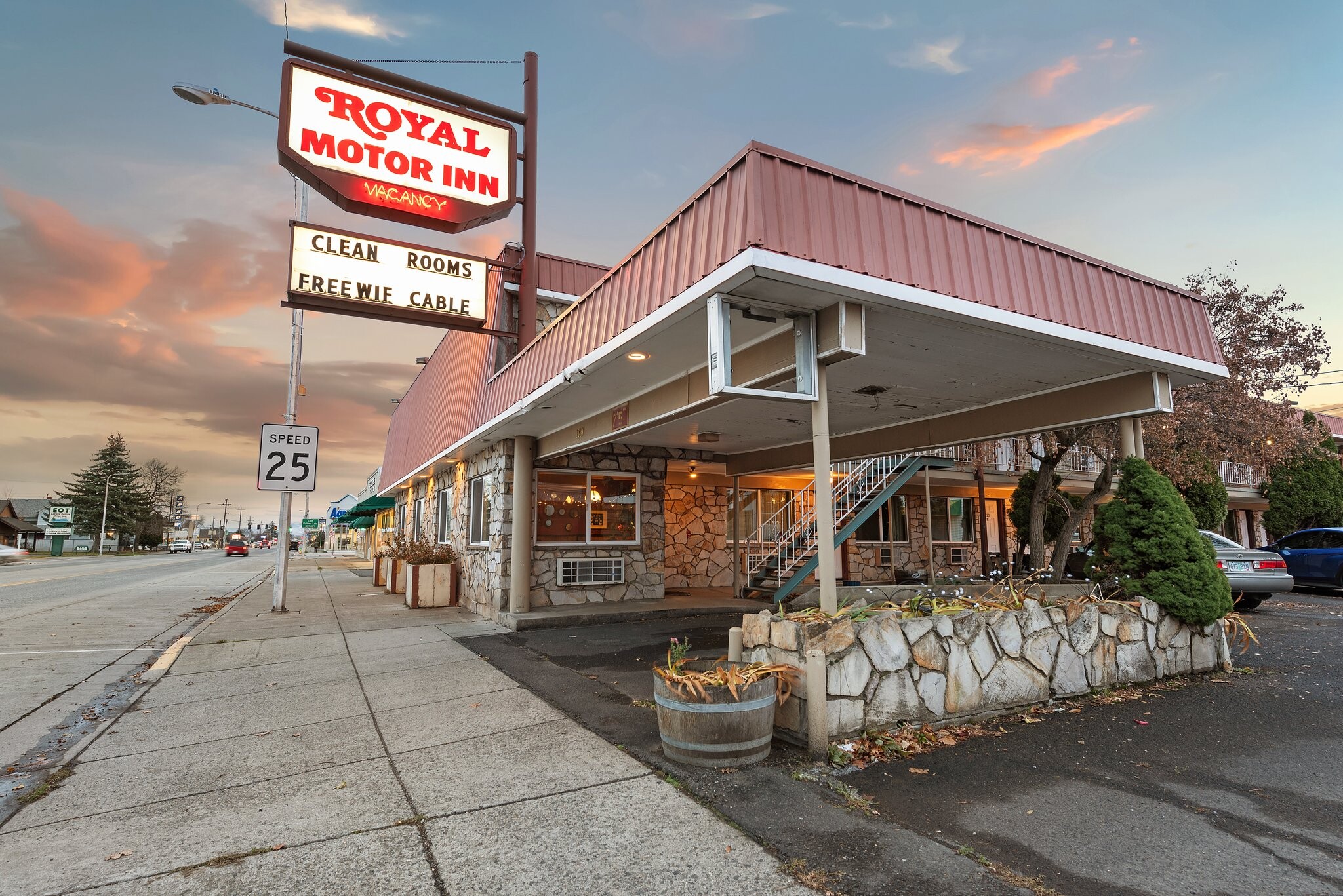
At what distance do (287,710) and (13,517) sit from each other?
104m

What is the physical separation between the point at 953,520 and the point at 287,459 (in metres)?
17.7

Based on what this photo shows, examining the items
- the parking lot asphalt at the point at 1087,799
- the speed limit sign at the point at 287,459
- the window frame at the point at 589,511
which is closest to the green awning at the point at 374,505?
the speed limit sign at the point at 287,459

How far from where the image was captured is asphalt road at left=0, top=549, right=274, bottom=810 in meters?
5.23

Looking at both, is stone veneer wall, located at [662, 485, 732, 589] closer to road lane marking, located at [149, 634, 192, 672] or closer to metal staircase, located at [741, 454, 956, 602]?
metal staircase, located at [741, 454, 956, 602]

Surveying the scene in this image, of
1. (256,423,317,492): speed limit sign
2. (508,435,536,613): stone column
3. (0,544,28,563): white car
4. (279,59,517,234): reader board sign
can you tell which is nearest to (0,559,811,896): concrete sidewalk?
(508,435,536,613): stone column

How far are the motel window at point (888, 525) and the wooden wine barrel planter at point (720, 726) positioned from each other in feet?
46.4

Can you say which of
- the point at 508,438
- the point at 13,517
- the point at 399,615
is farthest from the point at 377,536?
the point at 13,517

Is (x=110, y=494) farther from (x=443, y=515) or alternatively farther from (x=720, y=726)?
(x=720, y=726)

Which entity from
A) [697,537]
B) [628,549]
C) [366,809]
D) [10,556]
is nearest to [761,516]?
[697,537]

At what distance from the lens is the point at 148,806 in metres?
3.62

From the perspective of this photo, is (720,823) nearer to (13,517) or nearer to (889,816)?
(889,816)

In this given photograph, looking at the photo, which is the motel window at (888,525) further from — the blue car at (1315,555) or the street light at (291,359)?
the street light at (291,359)

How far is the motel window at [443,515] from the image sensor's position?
15469 mm

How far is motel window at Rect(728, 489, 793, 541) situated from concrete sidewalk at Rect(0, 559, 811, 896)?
408 inches
